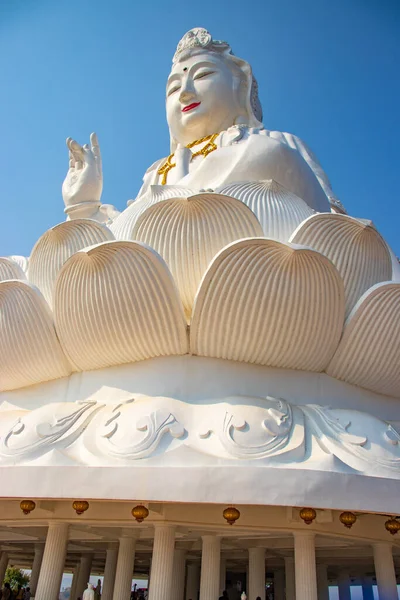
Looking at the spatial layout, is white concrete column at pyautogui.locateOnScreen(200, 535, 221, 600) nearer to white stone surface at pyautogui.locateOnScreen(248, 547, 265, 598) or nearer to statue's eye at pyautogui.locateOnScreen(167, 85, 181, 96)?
white stone surface at pyautogui.locateOnScreen(248, 547, 265, 598)

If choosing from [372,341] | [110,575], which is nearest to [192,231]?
[372,341]

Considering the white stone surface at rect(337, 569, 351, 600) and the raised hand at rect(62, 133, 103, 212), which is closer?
the raised hand at rect(62, 133, 103, 212)

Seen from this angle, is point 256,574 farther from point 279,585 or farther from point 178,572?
point 279,585

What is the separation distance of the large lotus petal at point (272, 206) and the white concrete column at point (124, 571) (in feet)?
Result: 14.3

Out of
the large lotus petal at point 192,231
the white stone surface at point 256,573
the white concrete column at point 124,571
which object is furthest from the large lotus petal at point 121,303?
the white stone surface at point 256,573

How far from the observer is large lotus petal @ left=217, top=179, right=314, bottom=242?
7152mm

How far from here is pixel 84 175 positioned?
10.1 m

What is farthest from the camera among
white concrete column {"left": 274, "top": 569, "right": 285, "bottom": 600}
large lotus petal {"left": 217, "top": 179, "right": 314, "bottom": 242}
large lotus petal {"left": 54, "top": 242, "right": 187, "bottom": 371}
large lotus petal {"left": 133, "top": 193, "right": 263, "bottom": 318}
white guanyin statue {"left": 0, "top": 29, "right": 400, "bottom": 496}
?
white concrete column {"left": 274, "top": 569, "right": 285, "bottom": 600}

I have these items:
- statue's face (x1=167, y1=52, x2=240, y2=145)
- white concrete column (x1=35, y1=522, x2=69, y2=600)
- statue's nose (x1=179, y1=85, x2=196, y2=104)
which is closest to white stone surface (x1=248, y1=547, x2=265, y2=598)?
white concrete column (x1=35, y1=522, x2=69, y2=600)

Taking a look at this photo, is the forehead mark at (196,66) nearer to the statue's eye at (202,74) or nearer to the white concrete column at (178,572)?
the statue's eye at (202,74)

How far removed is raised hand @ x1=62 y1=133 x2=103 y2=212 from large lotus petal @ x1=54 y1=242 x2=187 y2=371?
454 cm

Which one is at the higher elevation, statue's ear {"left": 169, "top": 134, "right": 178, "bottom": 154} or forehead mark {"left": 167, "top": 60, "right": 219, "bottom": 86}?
forehead mark {"left": 167, "top": 60, "right": 219, "bottom": 86}

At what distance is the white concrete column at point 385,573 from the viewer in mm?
5793

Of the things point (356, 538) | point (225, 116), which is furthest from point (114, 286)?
point (225, 116)
